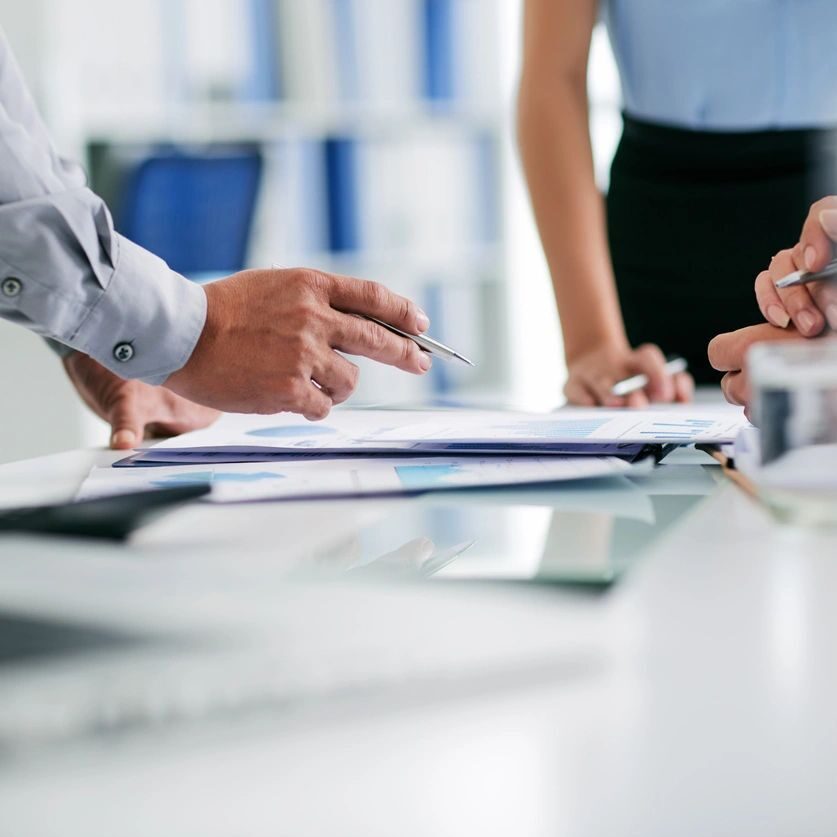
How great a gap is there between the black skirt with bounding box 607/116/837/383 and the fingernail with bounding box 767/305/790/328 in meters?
0.44

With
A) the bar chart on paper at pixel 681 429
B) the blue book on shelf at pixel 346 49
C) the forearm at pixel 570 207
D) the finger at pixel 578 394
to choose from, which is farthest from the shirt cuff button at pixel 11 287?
the blue book on shelf at pixel 346 49

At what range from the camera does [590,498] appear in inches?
25.8

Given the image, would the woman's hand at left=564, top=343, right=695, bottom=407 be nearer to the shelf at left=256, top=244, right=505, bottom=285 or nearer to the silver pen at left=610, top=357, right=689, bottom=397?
the silver pen at left=610, top=357, right=689, bottom=397

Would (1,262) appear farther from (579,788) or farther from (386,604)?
(579,788)

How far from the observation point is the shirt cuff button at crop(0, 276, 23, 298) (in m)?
0.86

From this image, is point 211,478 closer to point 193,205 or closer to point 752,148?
point 752,148

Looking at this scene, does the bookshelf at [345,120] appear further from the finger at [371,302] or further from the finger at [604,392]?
the finger at [371,302]

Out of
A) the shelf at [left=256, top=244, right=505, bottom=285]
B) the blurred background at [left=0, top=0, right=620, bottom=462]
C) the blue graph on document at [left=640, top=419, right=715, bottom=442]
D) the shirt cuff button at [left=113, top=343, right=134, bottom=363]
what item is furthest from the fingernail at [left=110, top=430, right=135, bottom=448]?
the shelf at [left=256, top=244, right=505, bottom=285]

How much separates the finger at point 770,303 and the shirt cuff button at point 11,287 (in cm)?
57

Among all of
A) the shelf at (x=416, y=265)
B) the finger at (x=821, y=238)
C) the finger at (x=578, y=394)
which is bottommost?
the shelf at (x=416, y=265)

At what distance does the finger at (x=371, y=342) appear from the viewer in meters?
0.86

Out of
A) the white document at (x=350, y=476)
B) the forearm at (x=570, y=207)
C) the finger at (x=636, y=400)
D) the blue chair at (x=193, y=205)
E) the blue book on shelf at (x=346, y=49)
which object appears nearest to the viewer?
the white document at (x=350, y=476)

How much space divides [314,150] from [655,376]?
6.88ft

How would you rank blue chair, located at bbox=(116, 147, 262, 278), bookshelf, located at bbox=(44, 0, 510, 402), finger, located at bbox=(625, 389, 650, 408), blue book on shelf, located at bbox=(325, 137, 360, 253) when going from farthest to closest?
blue book on shelf, located at bbox=(325, 137, 360, 253) → bookshelf, located at bbox=(44, 0, 510, 402) → blue chair, located at bbox=(116, 147, 262, 278) → finger, located at bbox=(625, 389, 650, 408)
